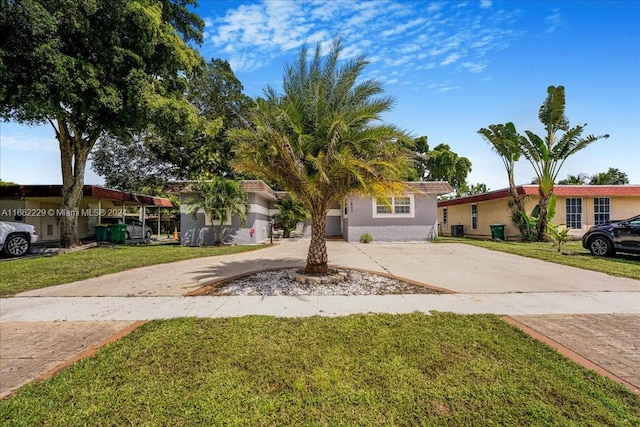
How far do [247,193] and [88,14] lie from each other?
382 inches

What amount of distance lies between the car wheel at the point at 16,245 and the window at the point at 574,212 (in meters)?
28.5

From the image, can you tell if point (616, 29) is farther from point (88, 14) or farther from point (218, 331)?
point (88, 14)

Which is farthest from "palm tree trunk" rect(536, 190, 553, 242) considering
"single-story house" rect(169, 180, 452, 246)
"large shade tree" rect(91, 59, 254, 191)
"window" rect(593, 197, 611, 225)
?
"large shade tree" rect(91, 59, 254, 191)

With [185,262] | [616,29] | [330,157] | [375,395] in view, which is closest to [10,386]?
[375,395]

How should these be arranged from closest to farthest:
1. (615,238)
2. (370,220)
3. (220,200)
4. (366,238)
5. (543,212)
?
1. (615,238)
2. (220,200)
3. (543,212)
4. (366,238)
5. (370,220)

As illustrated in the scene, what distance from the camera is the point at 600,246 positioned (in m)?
11.6

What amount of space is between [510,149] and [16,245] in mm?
24452

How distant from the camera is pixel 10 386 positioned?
305 centimetres

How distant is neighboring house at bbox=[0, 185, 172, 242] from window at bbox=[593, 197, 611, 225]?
29.3 meters

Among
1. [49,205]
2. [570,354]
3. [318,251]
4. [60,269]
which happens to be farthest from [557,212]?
[49,205]

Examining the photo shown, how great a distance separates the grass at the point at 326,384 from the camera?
2.51 meters

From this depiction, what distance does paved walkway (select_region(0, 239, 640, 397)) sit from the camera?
3.78m

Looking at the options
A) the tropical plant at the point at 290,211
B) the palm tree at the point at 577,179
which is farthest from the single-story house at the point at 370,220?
the palm tree at the point at 577,179

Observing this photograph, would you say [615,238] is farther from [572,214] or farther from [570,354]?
[570,354]
